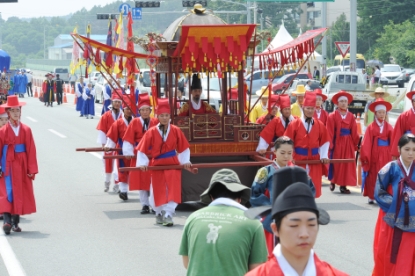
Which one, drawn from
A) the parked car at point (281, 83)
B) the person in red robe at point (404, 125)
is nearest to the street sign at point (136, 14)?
the parked car at point (281, 83)

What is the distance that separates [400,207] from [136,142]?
248 inches

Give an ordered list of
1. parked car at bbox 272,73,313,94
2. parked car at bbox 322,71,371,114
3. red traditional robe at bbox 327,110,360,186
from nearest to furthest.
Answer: red traditional robe at bbox 327,110,360,186
parked car at bbox 322,71,371,114
parked car at bbox 272,73,313,94

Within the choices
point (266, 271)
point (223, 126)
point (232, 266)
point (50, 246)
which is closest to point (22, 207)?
point (50, 246)

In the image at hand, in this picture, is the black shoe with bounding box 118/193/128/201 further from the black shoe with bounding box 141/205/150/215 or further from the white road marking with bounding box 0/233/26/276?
the white road marking with bounding box 0/233/26/276

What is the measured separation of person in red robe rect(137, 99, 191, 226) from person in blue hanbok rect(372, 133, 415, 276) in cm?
439

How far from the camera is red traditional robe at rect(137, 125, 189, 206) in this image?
11.6 meters

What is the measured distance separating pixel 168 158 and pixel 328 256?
111 inches

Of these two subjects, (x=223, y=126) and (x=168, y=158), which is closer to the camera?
(x=168, y=158)

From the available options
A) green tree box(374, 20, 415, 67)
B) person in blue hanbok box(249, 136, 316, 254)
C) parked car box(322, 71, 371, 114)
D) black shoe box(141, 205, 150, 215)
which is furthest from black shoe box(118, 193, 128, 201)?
→ green tree box(374, 20, 415, 67)

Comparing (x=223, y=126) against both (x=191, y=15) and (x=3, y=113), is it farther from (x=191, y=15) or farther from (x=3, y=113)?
(x=3, y=113)

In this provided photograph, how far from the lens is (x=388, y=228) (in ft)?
25.1

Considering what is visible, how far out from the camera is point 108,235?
1108cm

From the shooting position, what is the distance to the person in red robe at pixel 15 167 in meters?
11.2

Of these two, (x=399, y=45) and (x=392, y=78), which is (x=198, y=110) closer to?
(x=392, y=78)
